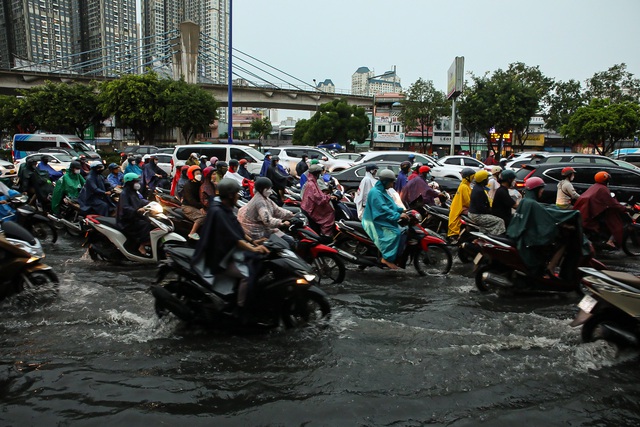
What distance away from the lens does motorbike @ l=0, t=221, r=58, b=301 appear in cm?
510

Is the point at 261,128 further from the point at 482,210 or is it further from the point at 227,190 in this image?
the point at 227,190

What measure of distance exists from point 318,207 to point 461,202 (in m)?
2.14

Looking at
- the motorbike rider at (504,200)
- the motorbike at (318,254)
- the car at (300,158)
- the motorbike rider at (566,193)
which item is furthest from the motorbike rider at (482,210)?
the car at (300,158)

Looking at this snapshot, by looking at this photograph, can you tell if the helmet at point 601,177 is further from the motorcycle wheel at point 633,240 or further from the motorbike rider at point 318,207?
the motorbike rider at point 318,207

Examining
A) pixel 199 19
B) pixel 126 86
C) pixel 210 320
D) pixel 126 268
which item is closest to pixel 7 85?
pixel 126 86

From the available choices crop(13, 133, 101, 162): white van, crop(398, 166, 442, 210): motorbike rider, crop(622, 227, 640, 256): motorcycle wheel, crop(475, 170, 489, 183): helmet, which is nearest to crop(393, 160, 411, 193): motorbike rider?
crop(398, 166, 442, 210): motorbike rider

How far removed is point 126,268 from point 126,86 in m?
31.6

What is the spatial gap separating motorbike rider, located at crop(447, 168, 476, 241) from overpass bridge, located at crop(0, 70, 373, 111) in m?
43.7

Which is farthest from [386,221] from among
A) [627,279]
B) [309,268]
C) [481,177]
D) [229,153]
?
[229,153]

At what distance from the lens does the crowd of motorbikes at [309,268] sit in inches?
167

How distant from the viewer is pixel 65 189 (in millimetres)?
9297

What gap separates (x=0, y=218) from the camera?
23.4 feet

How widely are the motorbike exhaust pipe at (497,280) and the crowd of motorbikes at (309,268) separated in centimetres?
1

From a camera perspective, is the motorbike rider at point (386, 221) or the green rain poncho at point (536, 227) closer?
the green rain poncho at point (536, 227)
